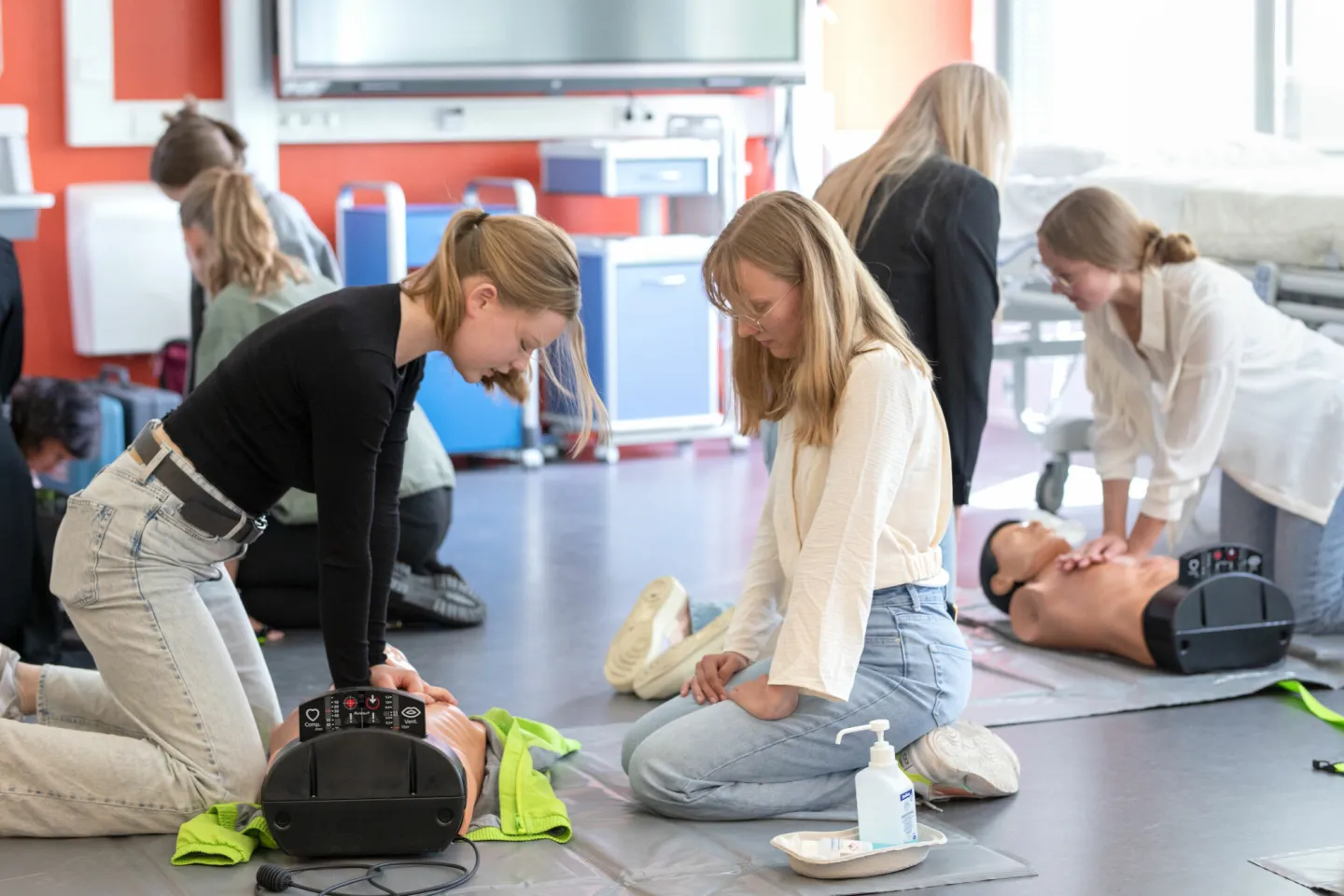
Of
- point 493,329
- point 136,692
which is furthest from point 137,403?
point 493,329

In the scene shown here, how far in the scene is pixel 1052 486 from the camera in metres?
4.62

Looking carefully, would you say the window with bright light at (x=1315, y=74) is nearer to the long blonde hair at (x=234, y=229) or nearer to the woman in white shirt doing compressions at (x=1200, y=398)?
the woman in white shirt doing compressions at (x=1200, y=398)

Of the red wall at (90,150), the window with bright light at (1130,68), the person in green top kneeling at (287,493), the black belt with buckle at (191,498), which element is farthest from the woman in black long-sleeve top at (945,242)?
the window with bright light at (1130,68)

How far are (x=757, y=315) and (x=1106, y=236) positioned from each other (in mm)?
1261

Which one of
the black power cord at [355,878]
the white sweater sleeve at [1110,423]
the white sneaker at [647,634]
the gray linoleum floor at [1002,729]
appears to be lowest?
the gray linoleum floor at [1002,729]

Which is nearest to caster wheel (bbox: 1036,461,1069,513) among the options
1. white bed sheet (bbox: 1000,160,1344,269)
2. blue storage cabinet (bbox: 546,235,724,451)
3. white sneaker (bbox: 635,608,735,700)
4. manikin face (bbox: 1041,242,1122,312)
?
white bed sheet (bbox: 1000,160,1344,269)

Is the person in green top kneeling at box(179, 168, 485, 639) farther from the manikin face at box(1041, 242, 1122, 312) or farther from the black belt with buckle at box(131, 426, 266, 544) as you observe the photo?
the manikin face at box(1041, 242, 1122, 312)

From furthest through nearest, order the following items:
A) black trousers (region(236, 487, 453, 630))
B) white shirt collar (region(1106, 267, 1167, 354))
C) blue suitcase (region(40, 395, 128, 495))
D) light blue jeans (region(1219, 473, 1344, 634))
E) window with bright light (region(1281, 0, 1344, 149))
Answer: window with bright light (region(1281, 0, 1344, 149))
blue suitcase (region(40, 395, 128, 495))
black trousers (region(236, 487, 453, 630))
light blue jeans (region(1219, 473, 1344, 634))
white shirt collar (region(1106, 267, 1167, 354))

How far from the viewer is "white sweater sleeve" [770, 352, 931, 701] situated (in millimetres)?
2354

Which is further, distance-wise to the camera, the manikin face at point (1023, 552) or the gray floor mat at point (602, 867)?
the manikin face at point (1023, 552)

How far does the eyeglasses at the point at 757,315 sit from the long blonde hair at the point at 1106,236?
118 centimetres

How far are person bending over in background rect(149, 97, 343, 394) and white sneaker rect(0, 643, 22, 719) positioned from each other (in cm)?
123

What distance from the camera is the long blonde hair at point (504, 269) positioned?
7.58 feet

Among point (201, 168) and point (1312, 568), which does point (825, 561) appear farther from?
point (201, 168)
